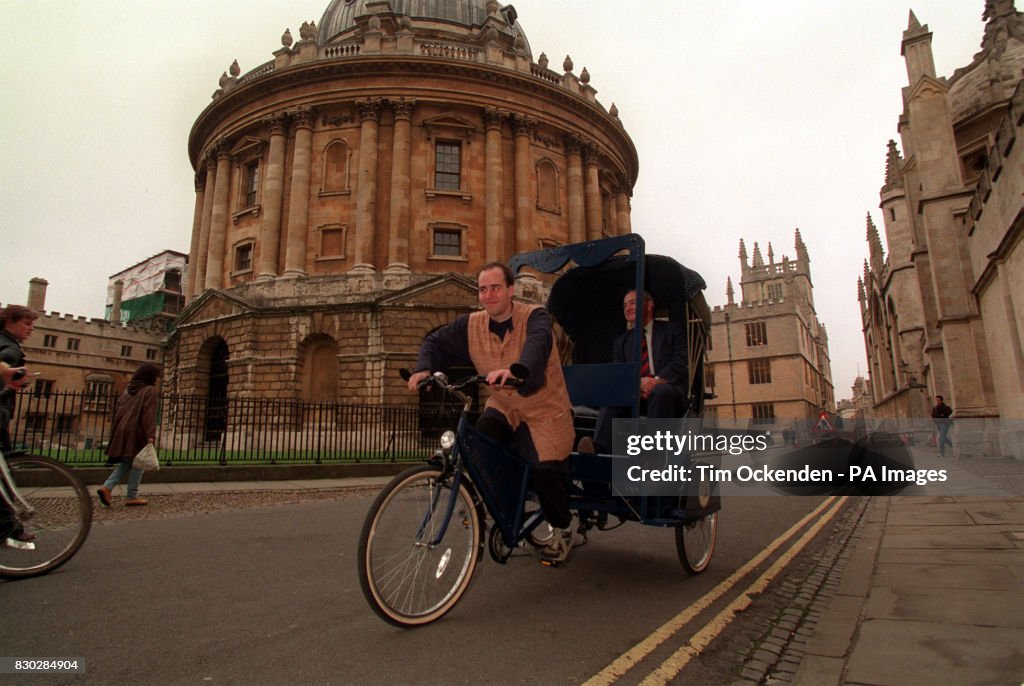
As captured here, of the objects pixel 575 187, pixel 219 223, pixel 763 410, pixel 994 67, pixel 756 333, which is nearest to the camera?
pixel 994 67

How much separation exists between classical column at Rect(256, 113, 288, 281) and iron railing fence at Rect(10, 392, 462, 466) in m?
11.3

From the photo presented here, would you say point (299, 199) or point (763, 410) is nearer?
point (299, 199)

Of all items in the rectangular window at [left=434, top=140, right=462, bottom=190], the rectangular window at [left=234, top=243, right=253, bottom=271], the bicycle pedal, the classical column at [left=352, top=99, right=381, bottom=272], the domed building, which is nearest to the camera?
the bicycle pedal

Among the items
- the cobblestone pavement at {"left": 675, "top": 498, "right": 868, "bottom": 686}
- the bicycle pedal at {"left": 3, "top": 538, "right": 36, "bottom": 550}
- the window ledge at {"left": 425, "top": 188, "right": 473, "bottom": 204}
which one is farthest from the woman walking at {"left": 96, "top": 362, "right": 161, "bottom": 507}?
the window ledge at {"left": 425, "top": 188, "right": 473, "bottom": 204}

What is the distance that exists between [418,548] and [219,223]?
3349 centimetres

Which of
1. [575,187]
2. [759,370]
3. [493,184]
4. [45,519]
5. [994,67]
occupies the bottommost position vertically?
[45,519]

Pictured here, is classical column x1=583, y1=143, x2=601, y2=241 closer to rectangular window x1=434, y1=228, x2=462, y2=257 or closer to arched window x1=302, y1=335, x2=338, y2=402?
rectangular window x1=434, y1=228, x2=462, y2=257

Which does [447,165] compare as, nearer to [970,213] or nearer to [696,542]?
[970,213]

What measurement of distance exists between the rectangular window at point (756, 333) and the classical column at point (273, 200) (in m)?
55.2

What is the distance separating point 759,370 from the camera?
65.0m

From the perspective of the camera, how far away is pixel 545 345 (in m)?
3.48

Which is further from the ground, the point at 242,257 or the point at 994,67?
the point at 994,67

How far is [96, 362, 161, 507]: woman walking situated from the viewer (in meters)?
7.99

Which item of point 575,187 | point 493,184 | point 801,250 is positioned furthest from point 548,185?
point 801,250
